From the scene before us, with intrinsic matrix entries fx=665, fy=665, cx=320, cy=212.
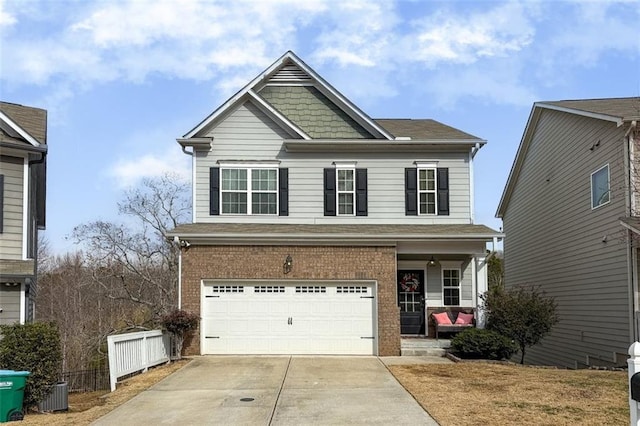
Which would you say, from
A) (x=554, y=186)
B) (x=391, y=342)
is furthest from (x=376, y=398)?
(x=554, y=186)

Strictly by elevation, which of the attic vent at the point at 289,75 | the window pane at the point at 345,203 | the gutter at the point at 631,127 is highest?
the attic vent at the point at 289,75

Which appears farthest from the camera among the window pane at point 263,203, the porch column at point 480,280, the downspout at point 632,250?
the window pane at point 263,203

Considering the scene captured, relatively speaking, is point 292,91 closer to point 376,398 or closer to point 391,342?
point 391,342

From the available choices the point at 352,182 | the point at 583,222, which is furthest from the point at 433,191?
the point at 583,222

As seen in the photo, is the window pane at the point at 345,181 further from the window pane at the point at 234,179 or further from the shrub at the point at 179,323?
the shrub at the point at 179,323

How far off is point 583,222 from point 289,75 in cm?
937

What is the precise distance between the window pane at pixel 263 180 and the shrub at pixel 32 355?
8.69 meters

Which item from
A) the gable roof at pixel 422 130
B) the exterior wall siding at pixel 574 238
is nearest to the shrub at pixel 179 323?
the gable roof at pixel 422 130

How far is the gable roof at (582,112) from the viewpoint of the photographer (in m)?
15.4

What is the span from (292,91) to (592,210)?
908cm

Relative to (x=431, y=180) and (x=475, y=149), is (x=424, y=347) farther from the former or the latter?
(x=475, y=149)

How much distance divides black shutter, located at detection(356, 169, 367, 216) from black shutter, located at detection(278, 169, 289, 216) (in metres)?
1.99

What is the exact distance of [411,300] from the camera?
19.4 metres

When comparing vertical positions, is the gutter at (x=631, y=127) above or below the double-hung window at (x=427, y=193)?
above
